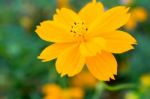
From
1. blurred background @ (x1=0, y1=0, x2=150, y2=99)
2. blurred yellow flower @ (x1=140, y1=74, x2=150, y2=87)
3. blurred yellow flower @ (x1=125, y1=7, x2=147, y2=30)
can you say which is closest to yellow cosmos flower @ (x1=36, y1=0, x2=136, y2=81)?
blurred background @ (x1=0, y1=0, x2=150, y2=99)

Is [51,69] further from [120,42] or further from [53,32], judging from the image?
[120,42]

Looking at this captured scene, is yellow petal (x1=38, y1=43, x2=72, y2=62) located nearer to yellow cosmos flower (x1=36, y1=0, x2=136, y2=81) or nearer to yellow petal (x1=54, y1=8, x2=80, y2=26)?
yellow cosmos flower (x1=36, y1=0, x2=136, y2=81)

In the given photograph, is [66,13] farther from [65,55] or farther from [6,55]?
[6,55]

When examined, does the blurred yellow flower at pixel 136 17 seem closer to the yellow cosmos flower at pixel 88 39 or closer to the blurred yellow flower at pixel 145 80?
the blurred yellow flower at pixel 145 80

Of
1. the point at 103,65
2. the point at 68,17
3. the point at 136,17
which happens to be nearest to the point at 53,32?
the point at 68,17

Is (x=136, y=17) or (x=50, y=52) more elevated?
(x=136, y=17)

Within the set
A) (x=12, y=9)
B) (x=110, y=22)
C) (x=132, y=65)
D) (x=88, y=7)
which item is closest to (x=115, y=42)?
(x=110, y=22)

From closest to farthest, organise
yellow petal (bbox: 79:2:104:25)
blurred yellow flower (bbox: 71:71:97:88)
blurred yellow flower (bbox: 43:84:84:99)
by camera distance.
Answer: yellow petal (bbox: 79:2:104:25), blurred yellow flower (bbox: 43:84:84:99), blurred yellow flower (bbox: 71:71:97:88)
